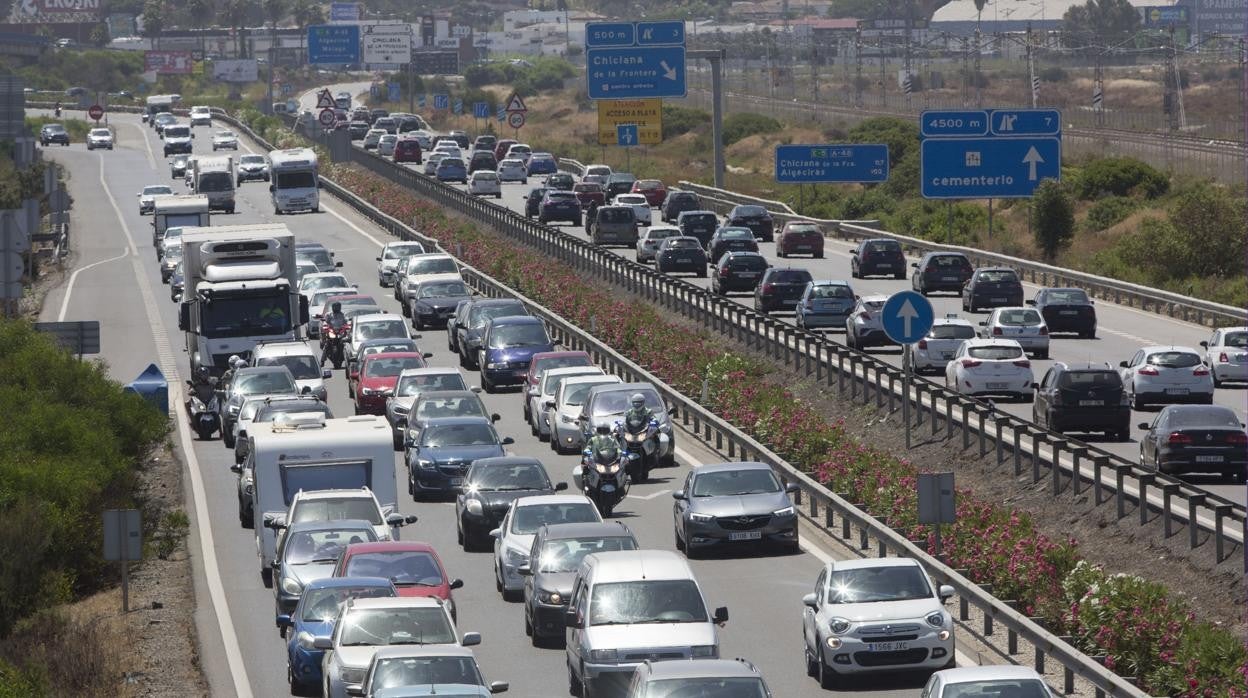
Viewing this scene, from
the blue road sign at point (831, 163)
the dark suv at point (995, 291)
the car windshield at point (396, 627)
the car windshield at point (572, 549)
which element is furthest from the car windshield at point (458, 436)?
the blue road sign at point (831, 163)

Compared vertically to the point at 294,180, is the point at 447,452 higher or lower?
lower

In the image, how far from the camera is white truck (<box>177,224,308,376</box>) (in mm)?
43188

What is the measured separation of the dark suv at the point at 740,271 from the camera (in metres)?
61.0

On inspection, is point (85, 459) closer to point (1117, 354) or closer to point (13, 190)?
point (1117, 354)

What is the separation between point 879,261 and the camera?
210 feet

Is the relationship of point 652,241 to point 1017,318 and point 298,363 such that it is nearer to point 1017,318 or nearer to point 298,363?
point 1017,318

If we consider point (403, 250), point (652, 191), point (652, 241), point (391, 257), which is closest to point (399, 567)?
point (391, 257)

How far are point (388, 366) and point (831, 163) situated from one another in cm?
3534

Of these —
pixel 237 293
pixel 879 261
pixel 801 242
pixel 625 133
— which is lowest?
pixel 801 242

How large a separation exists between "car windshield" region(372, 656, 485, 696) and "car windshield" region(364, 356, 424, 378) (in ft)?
80.4

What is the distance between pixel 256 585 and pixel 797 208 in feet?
222

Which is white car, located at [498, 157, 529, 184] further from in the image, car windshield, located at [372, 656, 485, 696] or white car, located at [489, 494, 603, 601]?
car windshield, located at [372, 656, 485, 696]

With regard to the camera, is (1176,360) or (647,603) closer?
(647,603)

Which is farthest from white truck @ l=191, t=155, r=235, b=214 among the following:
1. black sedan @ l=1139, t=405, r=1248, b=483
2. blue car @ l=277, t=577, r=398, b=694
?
blue car @ l=277, t=577, r=398, b=694
